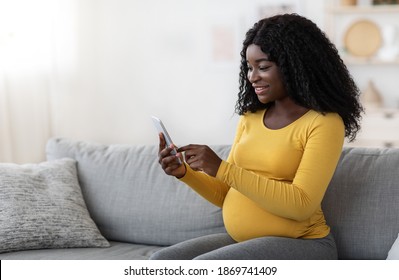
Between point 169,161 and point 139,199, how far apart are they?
21.8 inches

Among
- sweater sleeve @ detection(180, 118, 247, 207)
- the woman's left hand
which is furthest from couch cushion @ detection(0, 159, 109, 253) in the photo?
the woman's left hand

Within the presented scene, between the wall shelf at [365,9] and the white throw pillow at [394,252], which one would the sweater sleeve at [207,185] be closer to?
the white throw pillow at [394,252]

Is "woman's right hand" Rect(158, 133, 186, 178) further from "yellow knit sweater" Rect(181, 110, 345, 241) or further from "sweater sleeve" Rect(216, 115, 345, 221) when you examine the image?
"sweater sleeve" Rect(216, 115, 345, 221)

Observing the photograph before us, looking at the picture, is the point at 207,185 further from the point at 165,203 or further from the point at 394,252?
the point at 394,252

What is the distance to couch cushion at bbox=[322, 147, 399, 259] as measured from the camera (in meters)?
1.98

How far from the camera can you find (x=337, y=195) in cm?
205

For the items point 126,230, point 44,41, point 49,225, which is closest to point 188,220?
point 126,230

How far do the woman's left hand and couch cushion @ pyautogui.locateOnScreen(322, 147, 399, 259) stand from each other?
0.51 m

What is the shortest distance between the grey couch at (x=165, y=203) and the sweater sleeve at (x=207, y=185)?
24 cm

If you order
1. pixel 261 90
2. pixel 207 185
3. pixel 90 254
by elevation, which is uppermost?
pixel 261 90

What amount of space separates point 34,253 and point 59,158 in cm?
49

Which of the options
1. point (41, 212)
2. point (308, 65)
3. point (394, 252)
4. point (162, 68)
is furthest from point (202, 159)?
point (162, 68)

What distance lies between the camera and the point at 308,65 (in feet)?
5.77

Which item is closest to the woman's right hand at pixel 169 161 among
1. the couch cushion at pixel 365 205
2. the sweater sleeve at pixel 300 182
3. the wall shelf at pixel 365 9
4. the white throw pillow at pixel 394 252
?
the sweater sleeve at pixel 300 182
